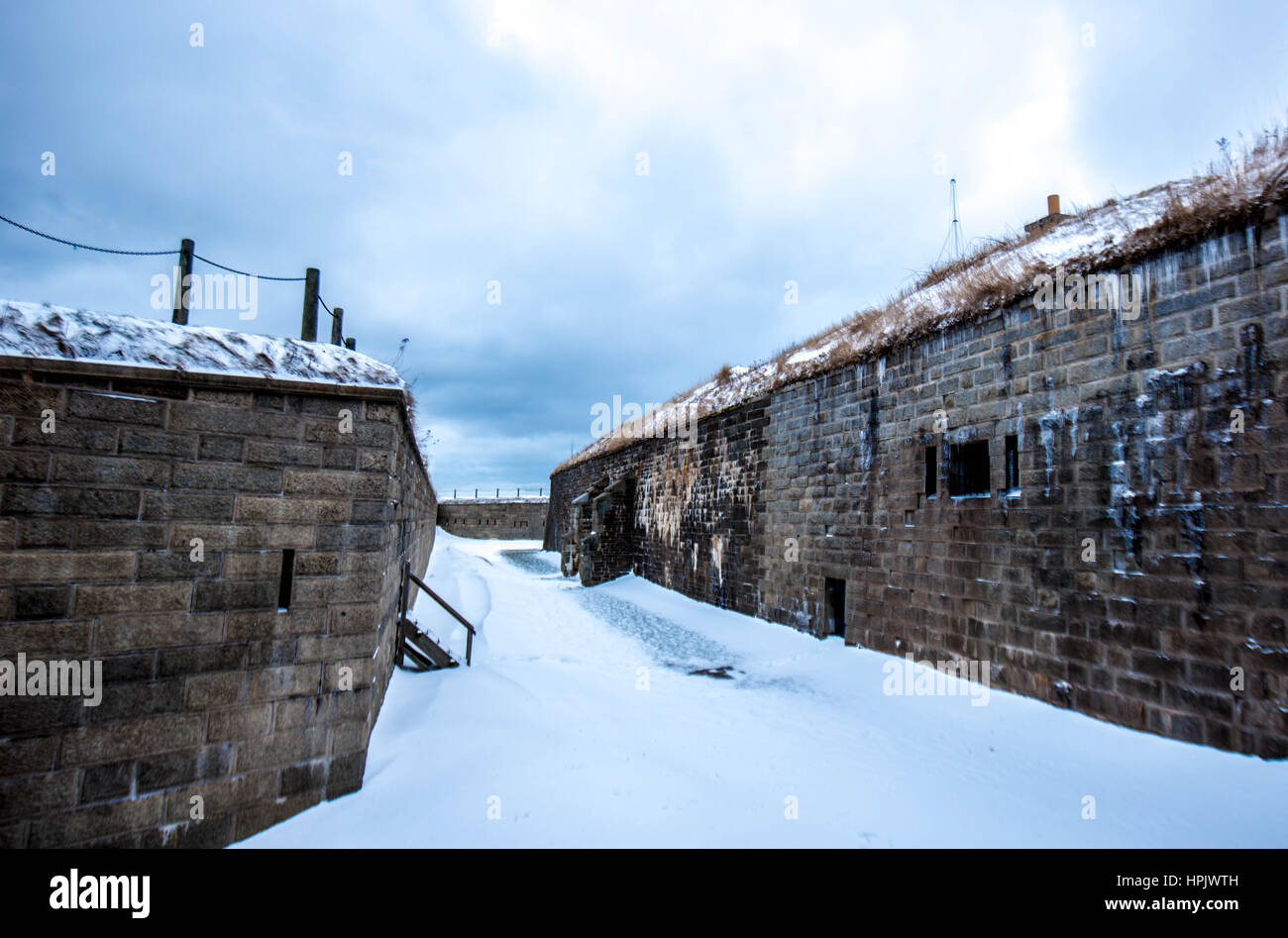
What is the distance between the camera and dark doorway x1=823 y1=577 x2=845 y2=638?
8.78 metres

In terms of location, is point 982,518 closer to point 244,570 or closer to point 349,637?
point 349,637

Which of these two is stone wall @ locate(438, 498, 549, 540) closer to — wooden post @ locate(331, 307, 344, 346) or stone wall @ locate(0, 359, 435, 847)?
wooden post @ locate(331, 307, 344, 346)

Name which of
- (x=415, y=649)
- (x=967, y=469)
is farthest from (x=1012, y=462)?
(x=415, y=649)

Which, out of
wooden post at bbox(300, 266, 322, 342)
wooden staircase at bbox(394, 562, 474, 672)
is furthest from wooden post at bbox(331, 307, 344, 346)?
wooden staircase at bbox(394, 562, 474, 672)

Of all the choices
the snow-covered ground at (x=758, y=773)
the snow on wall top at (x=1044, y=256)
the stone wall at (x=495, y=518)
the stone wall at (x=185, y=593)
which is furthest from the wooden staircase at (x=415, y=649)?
the stone wall at (x=495, y=518)

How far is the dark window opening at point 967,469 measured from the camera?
6.71 metres

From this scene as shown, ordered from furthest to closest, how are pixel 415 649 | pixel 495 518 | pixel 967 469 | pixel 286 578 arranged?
pixel 495 518 → pixel 967 469 → pixel 415 649 → pixel 286 578

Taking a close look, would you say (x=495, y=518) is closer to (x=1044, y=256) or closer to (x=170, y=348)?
(x=1044, y=256)

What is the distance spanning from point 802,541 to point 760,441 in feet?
7.63

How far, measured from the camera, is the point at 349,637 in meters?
3.75

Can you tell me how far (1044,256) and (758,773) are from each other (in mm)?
5887

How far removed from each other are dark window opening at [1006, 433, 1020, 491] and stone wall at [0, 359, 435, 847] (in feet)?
19.8

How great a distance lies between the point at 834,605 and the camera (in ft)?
29.0
